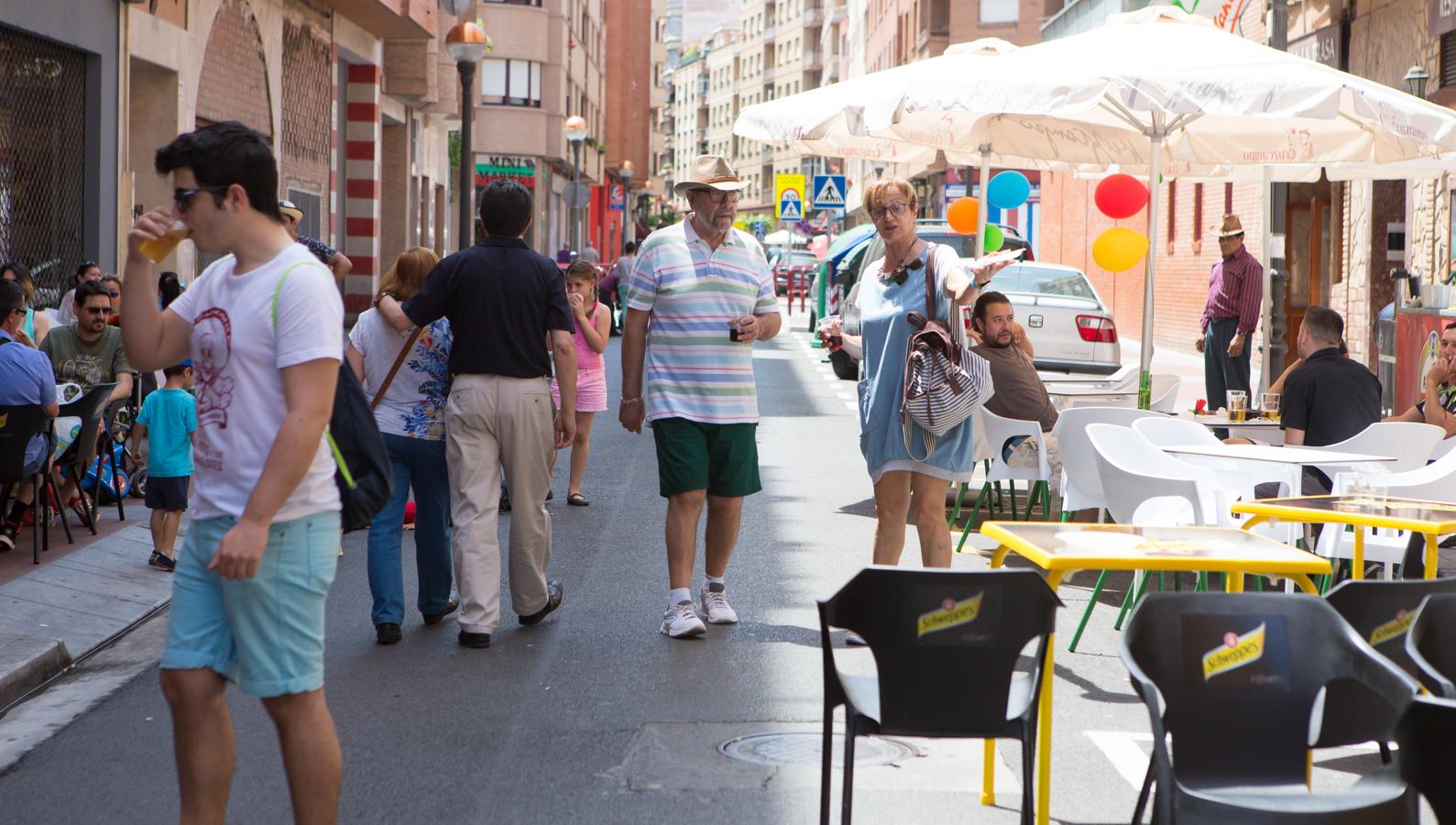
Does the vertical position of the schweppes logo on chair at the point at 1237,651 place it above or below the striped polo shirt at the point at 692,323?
below

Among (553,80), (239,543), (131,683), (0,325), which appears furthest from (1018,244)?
(553,80)

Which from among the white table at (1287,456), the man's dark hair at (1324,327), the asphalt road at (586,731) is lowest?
the asphalt road at (586,731)

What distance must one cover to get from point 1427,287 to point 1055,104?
18.4 feet

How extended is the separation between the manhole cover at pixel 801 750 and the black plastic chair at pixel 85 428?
5.23 m

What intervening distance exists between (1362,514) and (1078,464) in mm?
2437

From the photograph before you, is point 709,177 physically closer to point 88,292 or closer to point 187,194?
point 187,194

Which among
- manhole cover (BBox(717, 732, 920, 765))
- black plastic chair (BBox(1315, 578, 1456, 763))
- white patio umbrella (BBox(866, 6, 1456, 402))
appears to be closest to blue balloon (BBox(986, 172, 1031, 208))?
white patio umbrella (BBox(866, 6, 1456, 402))

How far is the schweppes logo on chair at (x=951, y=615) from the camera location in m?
4.04

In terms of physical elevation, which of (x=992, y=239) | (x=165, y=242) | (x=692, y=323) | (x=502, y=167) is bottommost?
(x=692, y=323)

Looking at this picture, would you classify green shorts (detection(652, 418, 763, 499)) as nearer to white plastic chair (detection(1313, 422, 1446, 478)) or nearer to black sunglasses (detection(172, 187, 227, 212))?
white plastic chair (detection(1313, 422, 1446, 478))

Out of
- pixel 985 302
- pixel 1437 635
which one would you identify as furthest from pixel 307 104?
pixel 1437 635

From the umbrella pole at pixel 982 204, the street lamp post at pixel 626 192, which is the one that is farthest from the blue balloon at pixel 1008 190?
the street lamp post at pixel 626 192

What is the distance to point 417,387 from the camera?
731 cm

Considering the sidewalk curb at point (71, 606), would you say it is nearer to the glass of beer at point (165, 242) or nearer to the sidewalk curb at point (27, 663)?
the sidewalk curb at point (27, 663)
